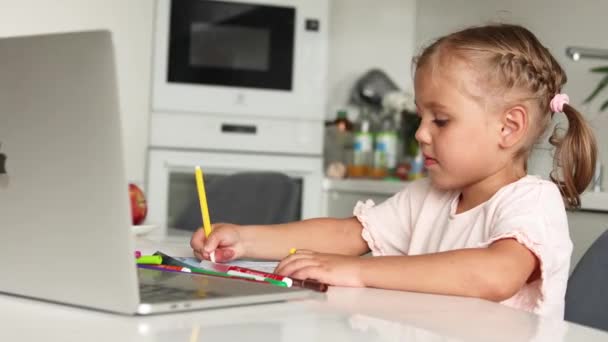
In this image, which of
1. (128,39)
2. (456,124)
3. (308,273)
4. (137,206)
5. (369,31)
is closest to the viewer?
(308,273)

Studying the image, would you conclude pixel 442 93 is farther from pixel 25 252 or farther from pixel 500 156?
pixel 25 252

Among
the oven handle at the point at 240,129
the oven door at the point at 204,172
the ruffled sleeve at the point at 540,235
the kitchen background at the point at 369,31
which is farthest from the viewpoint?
the oven handle at the point at 240,129

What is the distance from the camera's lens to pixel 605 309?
1074 mm

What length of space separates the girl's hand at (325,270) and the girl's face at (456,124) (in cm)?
30

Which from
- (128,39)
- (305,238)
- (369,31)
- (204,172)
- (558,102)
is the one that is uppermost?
(369,31)

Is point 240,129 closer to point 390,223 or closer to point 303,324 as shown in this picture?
point 390,223

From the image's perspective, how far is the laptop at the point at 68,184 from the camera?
64 centimetres

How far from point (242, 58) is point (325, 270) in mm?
2411

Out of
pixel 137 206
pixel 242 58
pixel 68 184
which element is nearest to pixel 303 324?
pixel 68 184

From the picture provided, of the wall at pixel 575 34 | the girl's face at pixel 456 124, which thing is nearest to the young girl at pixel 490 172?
the girl's face at pixel 456 124

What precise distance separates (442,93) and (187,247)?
0.46 m

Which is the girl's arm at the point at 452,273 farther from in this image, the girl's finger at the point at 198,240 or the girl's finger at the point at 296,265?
the girl's finger at the point at 198,240

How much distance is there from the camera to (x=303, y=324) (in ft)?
2.33

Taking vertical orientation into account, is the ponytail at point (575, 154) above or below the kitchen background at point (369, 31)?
below
